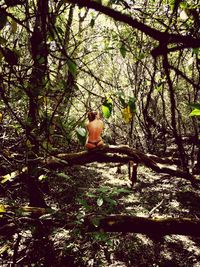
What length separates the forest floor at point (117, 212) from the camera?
3355 millimetres

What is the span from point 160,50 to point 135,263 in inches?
200

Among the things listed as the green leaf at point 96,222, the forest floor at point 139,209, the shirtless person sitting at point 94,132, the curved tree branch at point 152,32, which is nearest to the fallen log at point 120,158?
the forest floor at point 139,209

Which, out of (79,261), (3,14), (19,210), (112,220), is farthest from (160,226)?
(79,261)

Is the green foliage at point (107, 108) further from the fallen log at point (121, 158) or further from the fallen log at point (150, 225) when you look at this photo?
the fallen log at point (121, 158)

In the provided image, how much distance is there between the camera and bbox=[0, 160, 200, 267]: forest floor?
3.36 m

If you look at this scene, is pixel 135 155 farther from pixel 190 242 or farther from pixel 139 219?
pixel 190 242

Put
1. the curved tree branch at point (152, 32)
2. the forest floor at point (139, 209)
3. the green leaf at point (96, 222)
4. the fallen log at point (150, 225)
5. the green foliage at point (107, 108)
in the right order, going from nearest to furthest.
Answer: the curved tree branch at point (152, 32)
the green foliage at point (107, 108)
the green leaf at point (96, 222)
the fallen log at point (150, 225)
the forest floor at point (139, 209)

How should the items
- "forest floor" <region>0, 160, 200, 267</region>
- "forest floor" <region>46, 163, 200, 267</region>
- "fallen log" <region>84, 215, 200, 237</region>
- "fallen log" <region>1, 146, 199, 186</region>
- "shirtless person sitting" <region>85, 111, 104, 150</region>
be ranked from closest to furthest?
"fallen log" <region>84, 215, 200, 237</region>, "forest floor" <region>0, 160, 200, 267</region>, "forest floor" <region>46, 163, 200, 267</region>, "fallen log" <region>1, 146, 199, 186</region>, "shirtless person sitting" <region>85, 111, 104, 150</region>

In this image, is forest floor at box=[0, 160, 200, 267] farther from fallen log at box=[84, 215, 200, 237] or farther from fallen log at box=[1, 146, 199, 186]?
fallen log at box=[1, 146, 199, 186]

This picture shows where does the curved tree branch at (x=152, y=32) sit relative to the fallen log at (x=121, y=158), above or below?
above

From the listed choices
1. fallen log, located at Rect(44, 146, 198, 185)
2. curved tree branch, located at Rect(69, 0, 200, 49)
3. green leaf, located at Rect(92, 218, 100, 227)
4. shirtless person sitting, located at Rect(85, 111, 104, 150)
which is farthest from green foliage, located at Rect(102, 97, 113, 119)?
shirtless person sitting, located at Rect(85, 111, 104, 150)

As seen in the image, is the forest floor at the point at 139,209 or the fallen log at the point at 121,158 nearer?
the forest floor at the point at 139,209

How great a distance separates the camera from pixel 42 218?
8.23ft

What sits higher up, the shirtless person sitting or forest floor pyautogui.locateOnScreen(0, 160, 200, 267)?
the shirtless person sitting
